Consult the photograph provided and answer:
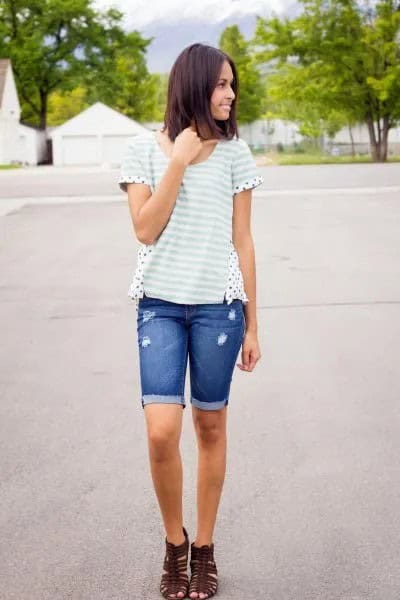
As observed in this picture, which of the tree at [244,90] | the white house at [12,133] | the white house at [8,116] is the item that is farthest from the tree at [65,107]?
the white house at [8,116]

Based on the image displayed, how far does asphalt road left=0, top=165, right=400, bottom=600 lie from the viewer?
139 inches

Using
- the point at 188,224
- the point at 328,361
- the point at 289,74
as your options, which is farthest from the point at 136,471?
the point at 289,74

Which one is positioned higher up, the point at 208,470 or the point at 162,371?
the point at 162,371

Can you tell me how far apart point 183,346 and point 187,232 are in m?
0.36

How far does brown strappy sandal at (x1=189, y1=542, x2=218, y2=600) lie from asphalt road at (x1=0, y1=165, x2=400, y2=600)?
0.19ft

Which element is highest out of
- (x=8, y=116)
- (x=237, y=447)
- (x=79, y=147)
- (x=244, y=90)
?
(x=244, y=90)

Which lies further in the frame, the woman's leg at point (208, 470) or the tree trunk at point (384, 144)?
the tree trunk at point (384, 144)

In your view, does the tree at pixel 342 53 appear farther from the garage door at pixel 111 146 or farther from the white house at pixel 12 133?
the white house at pixel 12 133

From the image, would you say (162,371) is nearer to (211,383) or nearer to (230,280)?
(211,383)

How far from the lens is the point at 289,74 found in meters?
54.8

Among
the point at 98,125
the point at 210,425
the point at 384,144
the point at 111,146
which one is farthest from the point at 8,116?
the point at 210,425

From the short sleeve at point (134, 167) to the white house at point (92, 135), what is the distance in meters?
67.7

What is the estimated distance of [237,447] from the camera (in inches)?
197

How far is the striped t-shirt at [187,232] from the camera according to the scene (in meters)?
3.10
